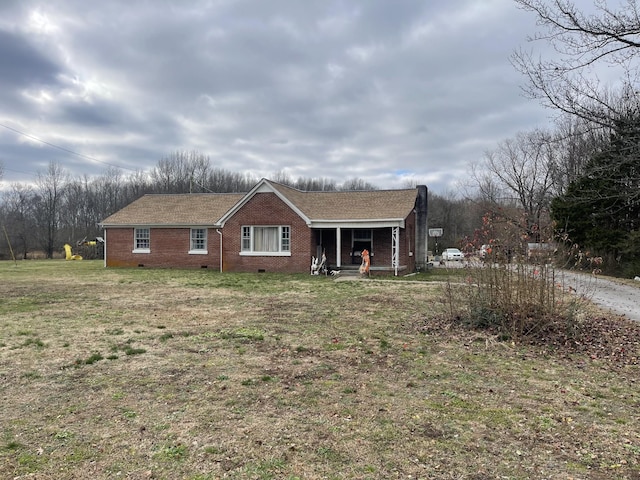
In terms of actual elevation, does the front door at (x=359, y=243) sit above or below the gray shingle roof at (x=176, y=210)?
below

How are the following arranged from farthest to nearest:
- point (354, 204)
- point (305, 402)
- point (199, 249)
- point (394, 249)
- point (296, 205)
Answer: point (199, 249), point (354, 204), point (394, 249), point (296, 205), point (305, 402)

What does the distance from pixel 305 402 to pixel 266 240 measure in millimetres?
18125

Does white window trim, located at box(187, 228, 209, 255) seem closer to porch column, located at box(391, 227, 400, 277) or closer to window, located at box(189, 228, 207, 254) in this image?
window, located at box(189, 228, 207, 254)

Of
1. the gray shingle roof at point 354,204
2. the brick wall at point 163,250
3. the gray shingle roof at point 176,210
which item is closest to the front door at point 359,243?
the gray shingle roof at point 354,204

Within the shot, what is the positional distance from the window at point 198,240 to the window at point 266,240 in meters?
3.03

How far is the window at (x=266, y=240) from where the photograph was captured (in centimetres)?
2203

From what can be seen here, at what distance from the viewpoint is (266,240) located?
2238cm

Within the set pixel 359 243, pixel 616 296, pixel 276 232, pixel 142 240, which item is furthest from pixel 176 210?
pixel 616 296

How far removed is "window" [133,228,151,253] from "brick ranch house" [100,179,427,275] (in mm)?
59

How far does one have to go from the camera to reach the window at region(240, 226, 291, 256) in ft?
72.3

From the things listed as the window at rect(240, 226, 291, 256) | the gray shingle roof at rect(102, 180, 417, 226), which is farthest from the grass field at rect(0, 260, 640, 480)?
the gray shingle roof at rect(102, 180, 417, 226)

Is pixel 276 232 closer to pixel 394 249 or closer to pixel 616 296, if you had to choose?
pixel 394 249

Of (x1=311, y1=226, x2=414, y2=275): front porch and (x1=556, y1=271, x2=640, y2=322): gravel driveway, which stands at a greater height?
(x1=311, y1=226, x2=414, y2=275): front porch

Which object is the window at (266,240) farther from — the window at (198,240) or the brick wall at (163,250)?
the window at (198,240)
